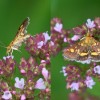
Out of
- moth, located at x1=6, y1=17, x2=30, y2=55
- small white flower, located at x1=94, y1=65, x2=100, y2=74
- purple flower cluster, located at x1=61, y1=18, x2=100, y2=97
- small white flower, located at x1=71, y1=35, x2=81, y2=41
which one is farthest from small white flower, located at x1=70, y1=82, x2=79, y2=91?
moth, located at x1=6, y1=17, x2=30, y2=55

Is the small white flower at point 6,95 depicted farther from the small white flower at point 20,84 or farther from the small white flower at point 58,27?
the small white flower at point 58,27

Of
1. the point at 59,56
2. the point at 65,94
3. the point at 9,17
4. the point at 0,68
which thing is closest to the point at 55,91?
the point at 65,94

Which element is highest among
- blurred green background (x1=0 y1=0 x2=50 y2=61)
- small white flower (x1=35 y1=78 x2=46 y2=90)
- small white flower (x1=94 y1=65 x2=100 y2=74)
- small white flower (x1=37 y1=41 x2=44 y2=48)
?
blurred green background (x1=0 y1=0 x2=50 y2=61)

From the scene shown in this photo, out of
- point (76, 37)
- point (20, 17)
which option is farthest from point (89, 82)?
point (20, 17)

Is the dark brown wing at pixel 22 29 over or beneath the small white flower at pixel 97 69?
over

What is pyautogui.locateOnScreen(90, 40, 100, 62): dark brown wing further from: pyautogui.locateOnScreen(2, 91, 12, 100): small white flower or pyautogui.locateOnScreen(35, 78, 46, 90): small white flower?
pyautogui.locateOnScreen(2, 91, 12, 100): small white flower

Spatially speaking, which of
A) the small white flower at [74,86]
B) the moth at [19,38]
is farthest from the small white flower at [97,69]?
the moth at [19,38]
